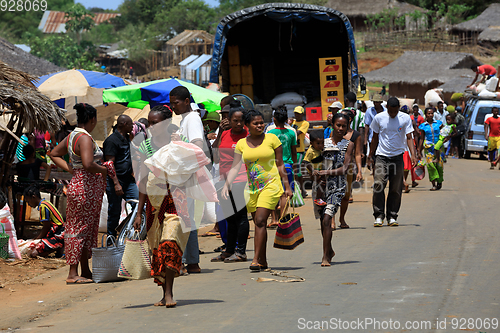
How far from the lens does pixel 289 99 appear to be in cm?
1655

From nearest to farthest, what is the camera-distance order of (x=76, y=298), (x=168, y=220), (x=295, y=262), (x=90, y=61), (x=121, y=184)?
1. (x=168, y=220)
2. (x=76, y=298)
3. (x=295, y=262)
4. (x=121, y=184)
5. (x=90, y=61)

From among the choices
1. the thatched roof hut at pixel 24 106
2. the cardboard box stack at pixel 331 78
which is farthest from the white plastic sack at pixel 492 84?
the thatched roof hut at pixel 24 106

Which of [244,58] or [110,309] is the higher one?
[244,58]

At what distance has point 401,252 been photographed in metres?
7.51

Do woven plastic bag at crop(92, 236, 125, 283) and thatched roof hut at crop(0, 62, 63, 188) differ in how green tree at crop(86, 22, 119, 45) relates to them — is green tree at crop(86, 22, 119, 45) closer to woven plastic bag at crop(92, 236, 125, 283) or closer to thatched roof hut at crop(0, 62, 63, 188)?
thatched roof hut at crop(0, 62, 63, 188)

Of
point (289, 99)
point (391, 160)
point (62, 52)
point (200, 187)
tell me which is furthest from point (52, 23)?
point (200, 187)

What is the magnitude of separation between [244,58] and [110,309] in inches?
481

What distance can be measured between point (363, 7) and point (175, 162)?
197 feet

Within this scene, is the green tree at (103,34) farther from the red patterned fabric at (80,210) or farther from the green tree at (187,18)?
the red patterned fabric at (80,210)

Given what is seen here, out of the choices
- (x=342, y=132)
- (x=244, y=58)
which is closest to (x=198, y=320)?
(x=342, y=132)

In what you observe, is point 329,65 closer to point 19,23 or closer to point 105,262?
point 105,262

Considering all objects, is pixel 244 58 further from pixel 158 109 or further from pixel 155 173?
pixel 155 173

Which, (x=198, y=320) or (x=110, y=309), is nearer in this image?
(x=198, y=320)

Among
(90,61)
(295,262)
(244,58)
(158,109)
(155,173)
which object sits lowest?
(295,262)
